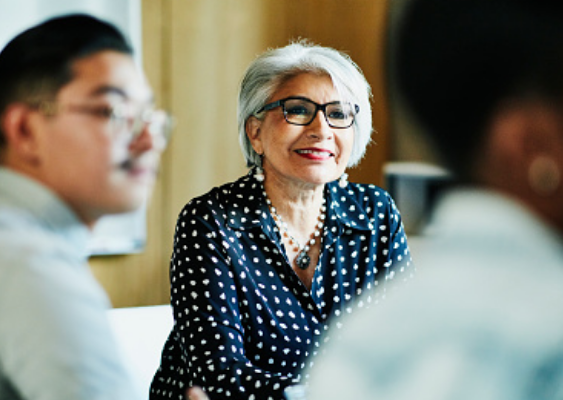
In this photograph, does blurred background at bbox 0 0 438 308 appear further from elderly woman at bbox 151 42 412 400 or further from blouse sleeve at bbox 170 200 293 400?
blouse sleeve at bbox 170 200 293 400

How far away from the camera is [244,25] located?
2.80 metres

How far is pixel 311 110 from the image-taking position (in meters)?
1.23

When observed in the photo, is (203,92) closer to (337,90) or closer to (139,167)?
(337,90)

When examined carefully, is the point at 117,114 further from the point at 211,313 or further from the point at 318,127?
the point at 318,127

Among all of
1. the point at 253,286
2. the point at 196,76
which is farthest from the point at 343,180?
the point at 196,76

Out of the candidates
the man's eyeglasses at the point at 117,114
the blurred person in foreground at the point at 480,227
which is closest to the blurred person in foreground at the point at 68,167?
the man's eyeglasses at the point at 117,114

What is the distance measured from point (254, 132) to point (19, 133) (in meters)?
0.88

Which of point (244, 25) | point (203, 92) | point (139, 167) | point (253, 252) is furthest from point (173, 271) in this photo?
point (244, 25)

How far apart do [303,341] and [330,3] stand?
5.60ft

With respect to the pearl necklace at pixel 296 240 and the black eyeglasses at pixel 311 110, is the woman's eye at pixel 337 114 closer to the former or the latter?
the black eyeglasses at pixel 311 110

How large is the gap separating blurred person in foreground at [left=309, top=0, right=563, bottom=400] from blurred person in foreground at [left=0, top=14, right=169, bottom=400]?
152mm

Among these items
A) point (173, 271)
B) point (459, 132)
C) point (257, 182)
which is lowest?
point (173, 271)

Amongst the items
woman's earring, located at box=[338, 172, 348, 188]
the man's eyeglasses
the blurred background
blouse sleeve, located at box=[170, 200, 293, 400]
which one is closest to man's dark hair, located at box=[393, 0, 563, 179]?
the man's eyeglasses

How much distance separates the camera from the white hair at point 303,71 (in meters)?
1.23
